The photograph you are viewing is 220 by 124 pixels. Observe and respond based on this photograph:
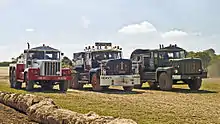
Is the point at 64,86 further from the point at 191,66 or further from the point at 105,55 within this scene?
the point at 191,66

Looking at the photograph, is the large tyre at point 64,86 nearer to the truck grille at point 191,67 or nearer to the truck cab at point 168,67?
the truck cab at point 168,67

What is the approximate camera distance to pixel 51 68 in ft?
72.3

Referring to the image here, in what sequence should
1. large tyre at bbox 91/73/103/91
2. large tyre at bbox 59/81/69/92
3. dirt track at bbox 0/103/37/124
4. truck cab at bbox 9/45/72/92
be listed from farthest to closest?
large tyre at bbox 59/81/69/92 → large tyre at bbox 91/73/103/91 → truck cab at bbox 9/45/72/92 → dirt track at bbox 0/103/37/124

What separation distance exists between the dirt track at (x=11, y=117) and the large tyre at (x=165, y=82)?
10812 mm

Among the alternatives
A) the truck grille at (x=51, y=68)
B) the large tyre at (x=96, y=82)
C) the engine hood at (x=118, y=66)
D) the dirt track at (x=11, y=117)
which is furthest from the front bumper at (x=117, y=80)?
the dirt track at (x=11, y=117)

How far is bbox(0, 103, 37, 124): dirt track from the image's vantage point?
1065 centimetres

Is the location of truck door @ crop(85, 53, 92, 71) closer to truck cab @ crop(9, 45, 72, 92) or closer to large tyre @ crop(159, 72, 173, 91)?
truck cab @ crop(9, 45, 72, 92)

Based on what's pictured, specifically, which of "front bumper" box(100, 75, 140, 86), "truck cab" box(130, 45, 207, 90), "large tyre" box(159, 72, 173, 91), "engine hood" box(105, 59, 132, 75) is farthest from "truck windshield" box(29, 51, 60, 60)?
"large tyre" box(159, 72, 173, 91)

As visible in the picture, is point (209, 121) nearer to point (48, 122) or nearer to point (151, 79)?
point (48, 122)

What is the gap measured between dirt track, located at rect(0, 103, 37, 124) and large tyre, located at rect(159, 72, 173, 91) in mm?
10812

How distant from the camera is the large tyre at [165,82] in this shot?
2222 centimetres

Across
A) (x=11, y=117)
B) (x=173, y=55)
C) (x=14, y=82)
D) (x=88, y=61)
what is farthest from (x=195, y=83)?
(x=11, y=117)

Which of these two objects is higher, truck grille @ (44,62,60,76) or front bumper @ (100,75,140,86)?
truck grille @ (44,62,60,76)

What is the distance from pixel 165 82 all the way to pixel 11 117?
494 inches
